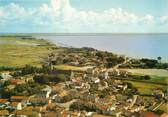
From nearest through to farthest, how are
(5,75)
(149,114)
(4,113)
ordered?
(149,114)
(4,113)
(5,75)

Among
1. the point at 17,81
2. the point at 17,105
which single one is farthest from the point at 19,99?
the point at 17,81

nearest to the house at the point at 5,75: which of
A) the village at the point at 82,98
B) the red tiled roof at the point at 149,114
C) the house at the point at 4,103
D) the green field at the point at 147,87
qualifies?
the village at the point at 82,98

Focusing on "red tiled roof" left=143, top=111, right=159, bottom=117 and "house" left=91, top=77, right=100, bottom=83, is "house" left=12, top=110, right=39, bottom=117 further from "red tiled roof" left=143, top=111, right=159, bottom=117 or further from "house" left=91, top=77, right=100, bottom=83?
"red tiled roof" left=143, top=111, right=159, bottom=117

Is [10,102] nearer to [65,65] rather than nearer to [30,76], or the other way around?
[30,76]

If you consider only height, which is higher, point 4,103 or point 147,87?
point 147,87

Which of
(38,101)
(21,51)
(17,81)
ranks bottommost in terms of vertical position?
(38,101)

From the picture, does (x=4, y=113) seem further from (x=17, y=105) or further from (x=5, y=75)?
(x=5, y=75)
